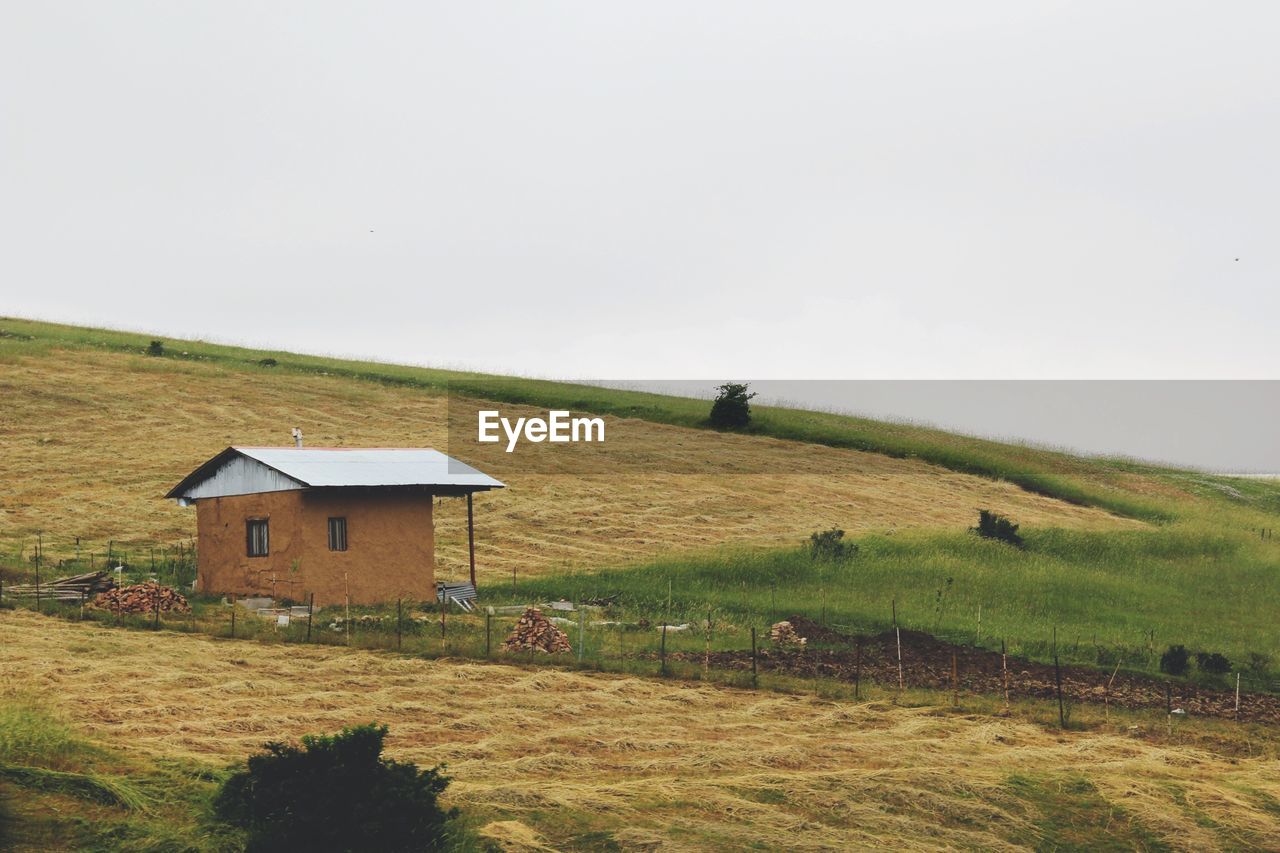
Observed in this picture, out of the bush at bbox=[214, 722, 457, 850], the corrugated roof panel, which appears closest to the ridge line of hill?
the corrugated roof panel

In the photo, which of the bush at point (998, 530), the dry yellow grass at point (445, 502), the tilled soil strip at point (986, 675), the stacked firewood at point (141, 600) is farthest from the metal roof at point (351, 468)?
the bush at point (998, 530)

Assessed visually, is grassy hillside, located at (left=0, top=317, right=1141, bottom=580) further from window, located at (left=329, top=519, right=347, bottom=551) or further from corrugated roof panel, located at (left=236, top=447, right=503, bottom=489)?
window, located at (left=329, top=519, right=347, bottom=551)

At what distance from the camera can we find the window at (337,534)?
34.2 m

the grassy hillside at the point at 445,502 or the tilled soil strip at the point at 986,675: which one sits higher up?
the grassy hillside at the point at 445,502

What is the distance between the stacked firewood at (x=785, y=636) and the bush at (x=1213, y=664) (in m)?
8.86

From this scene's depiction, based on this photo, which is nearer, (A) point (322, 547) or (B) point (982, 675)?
(B) point (982, 675)

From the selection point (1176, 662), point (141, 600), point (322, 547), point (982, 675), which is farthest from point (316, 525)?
point (1176, 662)

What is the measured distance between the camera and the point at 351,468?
35562 mm

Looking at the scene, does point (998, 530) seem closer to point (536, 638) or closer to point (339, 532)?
point (339, 532)

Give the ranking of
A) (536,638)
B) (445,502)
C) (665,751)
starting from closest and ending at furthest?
(665,751), (536,638), (445,502)

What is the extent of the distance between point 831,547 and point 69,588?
21862 mm

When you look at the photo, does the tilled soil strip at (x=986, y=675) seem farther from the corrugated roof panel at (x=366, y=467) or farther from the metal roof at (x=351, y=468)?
the corrugated roof panel at (x=366, y=467)

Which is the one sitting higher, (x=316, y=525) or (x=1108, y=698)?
(x=316, y=525)

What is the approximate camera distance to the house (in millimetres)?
33656
